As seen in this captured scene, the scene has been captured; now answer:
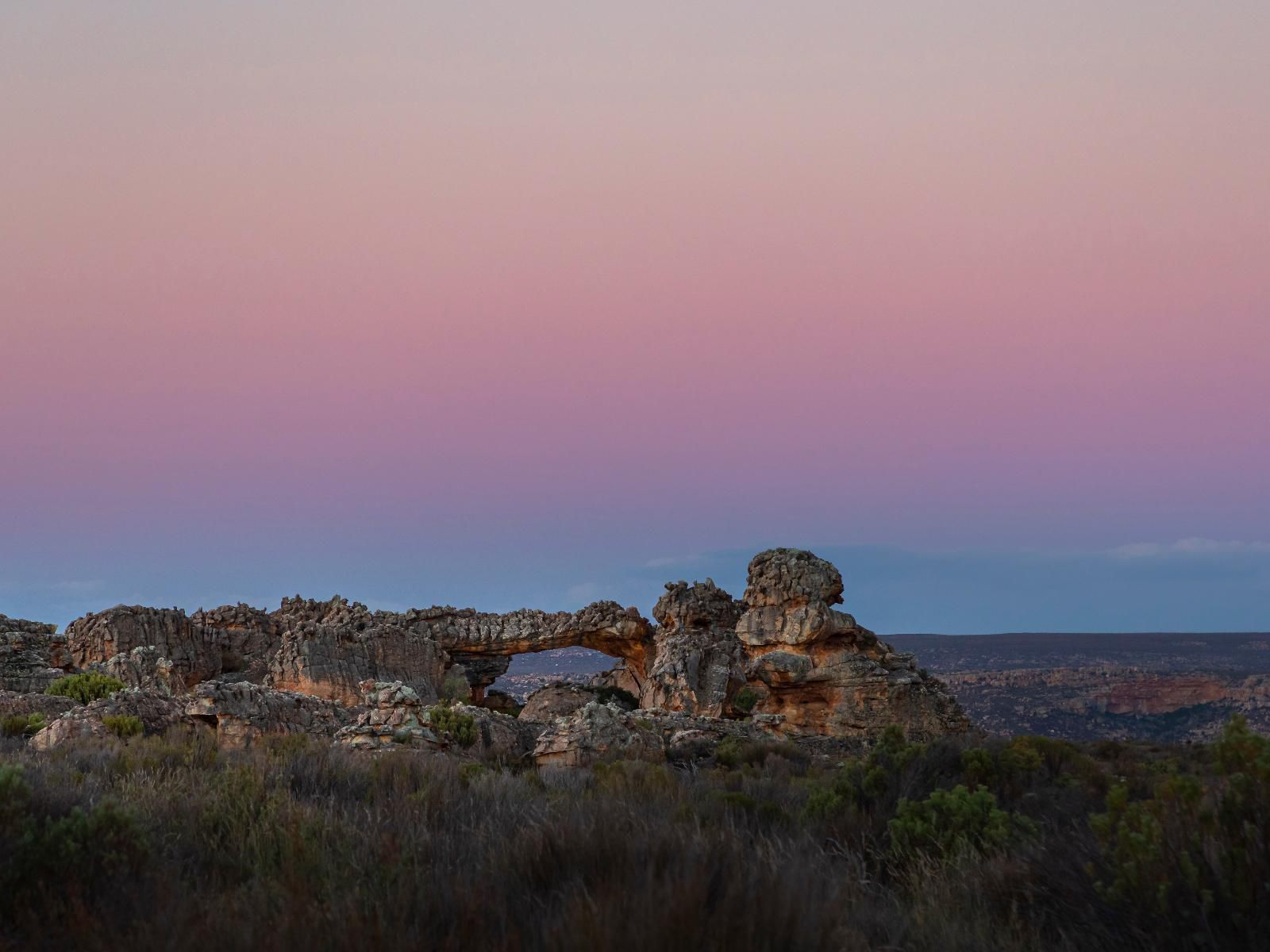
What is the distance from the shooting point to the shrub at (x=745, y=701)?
24.4m

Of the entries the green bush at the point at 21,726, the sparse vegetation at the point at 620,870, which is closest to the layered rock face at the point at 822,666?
the green bush at the point at 21,726

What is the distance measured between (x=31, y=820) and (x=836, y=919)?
3948 millimetres

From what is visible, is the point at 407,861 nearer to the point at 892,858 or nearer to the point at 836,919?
→ the point at 836,919

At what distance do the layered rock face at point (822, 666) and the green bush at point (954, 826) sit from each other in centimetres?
1682

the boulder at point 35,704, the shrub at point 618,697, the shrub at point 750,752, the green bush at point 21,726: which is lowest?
the shrub at point 618,697

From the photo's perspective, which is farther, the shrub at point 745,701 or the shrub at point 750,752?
the shrub at point 745,701

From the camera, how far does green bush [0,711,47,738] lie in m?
14.1

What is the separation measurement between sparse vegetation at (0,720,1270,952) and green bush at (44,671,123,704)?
1384cm

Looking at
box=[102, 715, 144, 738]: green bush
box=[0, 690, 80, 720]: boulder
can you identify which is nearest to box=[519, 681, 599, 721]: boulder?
box=[0, 690, 80, 720]: boulder

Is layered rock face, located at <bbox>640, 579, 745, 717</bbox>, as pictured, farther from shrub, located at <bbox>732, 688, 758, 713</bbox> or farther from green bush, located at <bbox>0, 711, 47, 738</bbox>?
green bush, located at <bbox>0, 711, 47, 738</bbox>

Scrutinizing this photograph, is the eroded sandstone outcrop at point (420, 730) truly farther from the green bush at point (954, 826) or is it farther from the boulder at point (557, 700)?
the boulder at point (557, 700)

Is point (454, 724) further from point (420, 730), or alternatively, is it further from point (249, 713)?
point (249, 713)

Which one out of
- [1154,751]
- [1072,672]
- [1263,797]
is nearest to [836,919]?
[1263,797]

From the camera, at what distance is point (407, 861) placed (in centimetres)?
506
